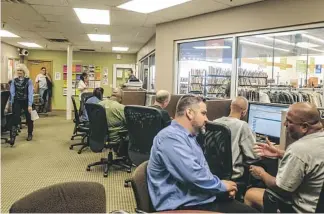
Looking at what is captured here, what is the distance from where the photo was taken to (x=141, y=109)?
11.1 ft

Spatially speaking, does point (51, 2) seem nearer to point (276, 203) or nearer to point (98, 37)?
point (98, 37)

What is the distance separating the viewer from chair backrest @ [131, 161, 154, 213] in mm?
1670

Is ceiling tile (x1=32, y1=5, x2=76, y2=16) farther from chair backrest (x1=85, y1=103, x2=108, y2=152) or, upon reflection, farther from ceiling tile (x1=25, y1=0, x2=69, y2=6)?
chair backrest (x1=85, y1=103, x2=108, y2=152)

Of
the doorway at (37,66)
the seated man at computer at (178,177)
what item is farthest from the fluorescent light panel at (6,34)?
the seated man at computer at (178,177)

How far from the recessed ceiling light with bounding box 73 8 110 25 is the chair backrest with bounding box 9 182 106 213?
4492 mm

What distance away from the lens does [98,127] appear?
415cm

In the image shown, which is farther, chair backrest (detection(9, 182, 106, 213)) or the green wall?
the green wall

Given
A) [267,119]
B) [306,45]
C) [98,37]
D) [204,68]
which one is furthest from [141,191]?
[306,45]

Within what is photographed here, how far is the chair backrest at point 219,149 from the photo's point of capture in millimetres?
2342

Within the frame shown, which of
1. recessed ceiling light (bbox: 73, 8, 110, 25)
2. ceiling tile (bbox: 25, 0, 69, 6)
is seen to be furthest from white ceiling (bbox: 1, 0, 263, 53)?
recessed ceiling light (bbox: 73, 8, 110, 25)

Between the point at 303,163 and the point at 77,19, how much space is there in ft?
18.0

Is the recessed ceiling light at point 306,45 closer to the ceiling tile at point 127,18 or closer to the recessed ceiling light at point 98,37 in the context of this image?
the ceiling tile at point 127,18

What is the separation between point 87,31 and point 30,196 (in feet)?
22.6

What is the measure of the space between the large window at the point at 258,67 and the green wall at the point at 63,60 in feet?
21.5
